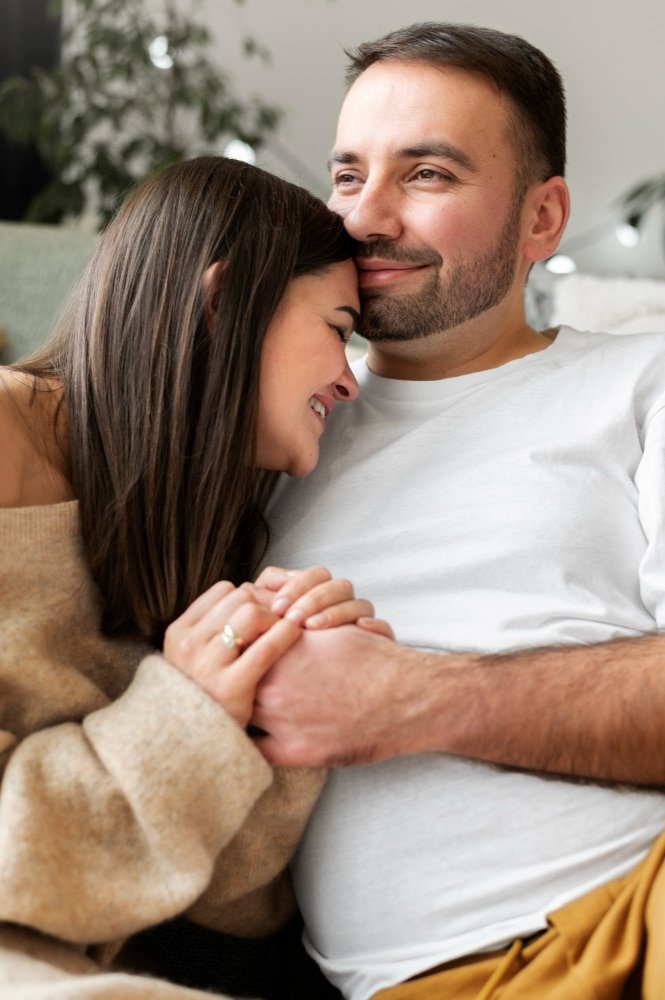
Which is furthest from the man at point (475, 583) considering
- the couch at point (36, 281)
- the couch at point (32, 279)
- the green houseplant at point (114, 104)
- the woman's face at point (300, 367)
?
the green houseplant at point (114, 104)

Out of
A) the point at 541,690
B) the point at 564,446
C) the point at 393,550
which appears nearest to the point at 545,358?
the point at 564,446

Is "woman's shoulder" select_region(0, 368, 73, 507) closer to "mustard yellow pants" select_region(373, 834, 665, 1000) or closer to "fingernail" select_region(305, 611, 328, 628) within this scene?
"fingernail" select_region(305, 611, 328, 628)

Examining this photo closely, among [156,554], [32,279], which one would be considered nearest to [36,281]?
[32,279]

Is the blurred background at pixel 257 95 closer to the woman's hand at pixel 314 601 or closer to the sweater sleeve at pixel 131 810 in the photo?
the woman's hand at pixel 314 601

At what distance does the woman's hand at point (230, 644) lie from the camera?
1030 mm

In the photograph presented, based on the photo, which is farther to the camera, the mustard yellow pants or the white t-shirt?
the white t-shirt

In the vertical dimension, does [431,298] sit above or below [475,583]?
above

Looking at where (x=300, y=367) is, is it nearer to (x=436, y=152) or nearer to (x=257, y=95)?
(x=436, y=152)

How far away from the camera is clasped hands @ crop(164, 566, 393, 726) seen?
40.7 inches

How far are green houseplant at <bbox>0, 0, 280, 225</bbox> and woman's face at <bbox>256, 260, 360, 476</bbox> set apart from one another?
6.00ft

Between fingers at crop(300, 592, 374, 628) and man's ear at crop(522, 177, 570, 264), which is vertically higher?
man's ear at crop(522, 177, 570, 264)

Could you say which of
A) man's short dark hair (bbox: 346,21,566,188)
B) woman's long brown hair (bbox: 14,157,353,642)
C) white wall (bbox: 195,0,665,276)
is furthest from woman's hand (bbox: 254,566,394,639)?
white wall (bbox: 195,0,665,276)

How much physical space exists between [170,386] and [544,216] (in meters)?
0.64

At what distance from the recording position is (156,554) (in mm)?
Answer: 1188
